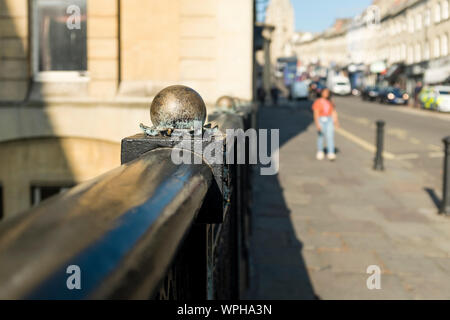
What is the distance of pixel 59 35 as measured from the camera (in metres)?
10.1

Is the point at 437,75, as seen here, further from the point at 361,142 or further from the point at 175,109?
the point at 175,109

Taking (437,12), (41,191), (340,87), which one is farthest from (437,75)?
(41,191)

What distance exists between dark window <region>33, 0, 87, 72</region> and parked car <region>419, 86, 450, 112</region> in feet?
94.3

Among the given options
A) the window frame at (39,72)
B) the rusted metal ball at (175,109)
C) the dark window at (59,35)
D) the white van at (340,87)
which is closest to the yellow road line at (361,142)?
the window frame at (39,72)

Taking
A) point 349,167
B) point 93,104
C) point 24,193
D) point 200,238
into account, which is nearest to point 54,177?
point 24,193

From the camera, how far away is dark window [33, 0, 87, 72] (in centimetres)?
995

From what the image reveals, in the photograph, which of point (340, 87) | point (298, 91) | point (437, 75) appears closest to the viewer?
point (437, 75)

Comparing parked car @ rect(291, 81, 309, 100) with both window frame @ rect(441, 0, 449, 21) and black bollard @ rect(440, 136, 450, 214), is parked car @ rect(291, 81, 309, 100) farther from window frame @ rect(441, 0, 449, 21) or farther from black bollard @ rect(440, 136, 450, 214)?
black bollard @ rect(440, 136, 450, 214)

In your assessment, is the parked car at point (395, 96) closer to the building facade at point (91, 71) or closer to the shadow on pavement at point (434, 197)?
the shadow on pavement at point (434, 197)

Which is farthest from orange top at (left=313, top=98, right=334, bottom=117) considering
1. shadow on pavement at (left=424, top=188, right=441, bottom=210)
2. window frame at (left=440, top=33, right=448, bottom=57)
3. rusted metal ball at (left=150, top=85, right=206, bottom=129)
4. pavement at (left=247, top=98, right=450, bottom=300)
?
window frame at (left=440, top=33, right=448, bottom=57)

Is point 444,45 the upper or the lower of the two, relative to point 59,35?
upper

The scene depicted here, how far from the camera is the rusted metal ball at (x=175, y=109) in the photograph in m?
1.86

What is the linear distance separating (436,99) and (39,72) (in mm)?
30412

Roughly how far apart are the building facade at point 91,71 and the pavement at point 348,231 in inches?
98.0
